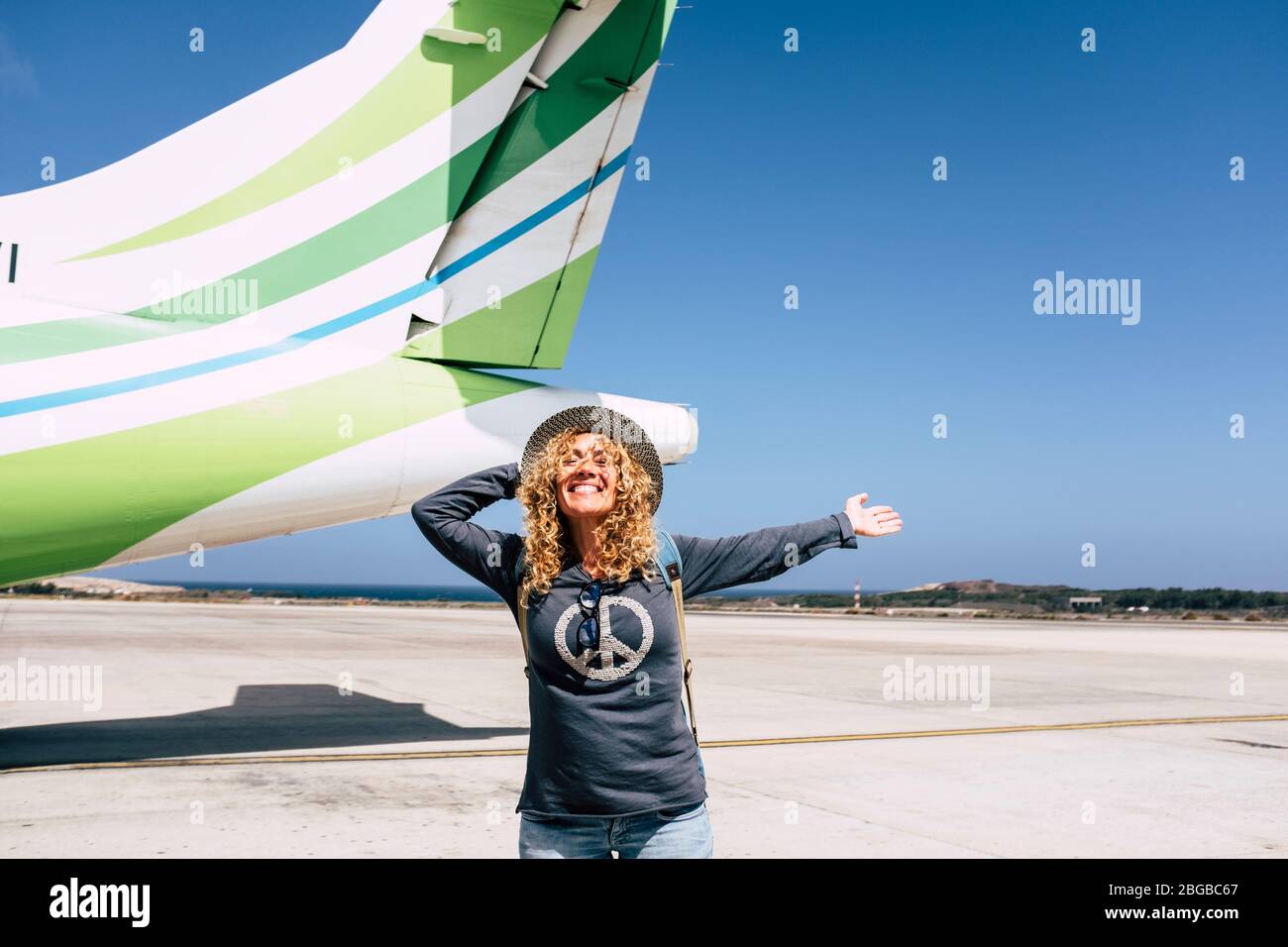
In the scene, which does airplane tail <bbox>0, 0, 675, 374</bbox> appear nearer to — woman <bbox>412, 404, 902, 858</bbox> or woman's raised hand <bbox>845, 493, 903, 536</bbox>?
woman <bbox>412, 404, 902, 858</bbox>

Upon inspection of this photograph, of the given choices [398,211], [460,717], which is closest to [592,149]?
[398,211]

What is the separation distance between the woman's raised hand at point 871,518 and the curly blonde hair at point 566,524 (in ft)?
2.25

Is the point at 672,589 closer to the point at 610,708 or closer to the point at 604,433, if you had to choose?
the point at 610,708

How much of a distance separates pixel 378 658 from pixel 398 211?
11.9 meters

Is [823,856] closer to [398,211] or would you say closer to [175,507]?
[175,507]

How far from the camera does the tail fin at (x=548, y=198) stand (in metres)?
9.27

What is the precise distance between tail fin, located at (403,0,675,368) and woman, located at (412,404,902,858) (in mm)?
6021

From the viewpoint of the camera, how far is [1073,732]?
35.8ft

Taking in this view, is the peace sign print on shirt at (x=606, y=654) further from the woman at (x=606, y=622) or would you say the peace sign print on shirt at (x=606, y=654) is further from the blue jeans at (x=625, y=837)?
the blue jeans at (x=625, y=837)

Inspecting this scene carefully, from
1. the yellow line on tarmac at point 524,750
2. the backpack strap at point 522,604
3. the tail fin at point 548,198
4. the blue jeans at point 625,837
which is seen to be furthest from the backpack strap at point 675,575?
the tail fin at point 548,198

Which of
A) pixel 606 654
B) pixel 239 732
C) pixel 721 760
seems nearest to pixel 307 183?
pixel 239 732

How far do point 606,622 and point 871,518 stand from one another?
100cm

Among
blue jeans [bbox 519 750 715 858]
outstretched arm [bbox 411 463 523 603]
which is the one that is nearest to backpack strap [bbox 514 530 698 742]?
outstretched arm [bbox 411 463 523 603]

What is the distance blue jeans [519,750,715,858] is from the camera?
2982 mm
